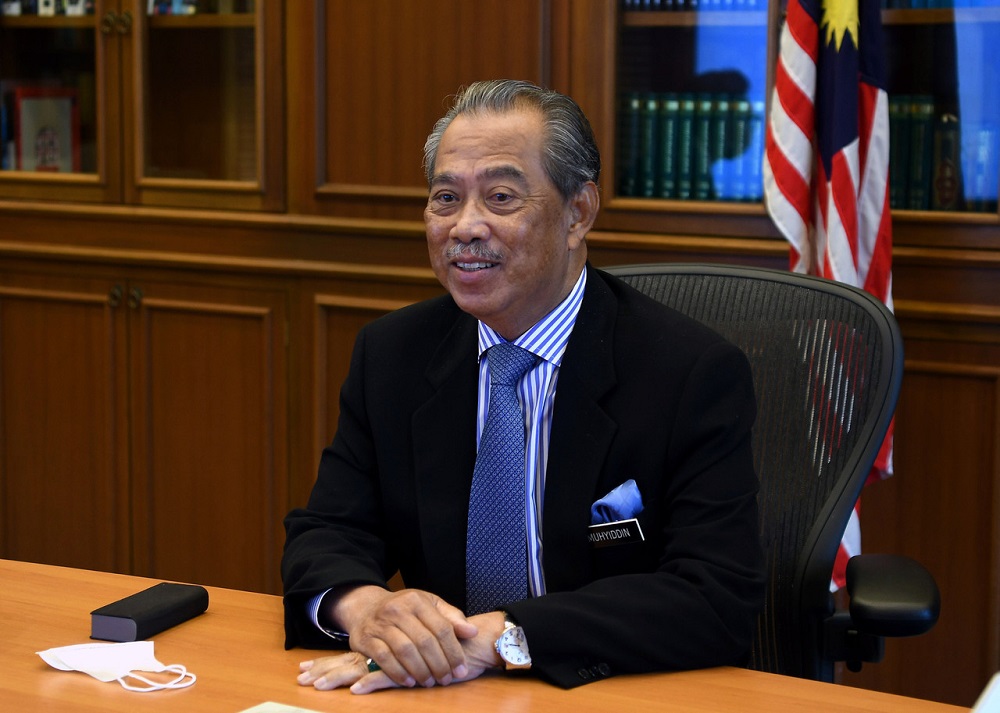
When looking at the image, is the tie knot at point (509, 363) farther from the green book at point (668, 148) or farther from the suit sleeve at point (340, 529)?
the green book at point (668, 148)

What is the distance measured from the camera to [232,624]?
58.4 inches

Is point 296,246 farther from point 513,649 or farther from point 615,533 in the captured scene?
point 513,649

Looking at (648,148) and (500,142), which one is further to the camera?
(648,148)

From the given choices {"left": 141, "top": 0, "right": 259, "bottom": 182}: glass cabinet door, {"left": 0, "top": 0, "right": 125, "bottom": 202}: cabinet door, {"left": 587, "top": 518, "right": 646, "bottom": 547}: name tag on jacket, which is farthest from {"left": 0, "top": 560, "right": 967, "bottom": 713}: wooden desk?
{"left": 0, "top": 0, "right": 125, "bottom": 202}: cabinet door

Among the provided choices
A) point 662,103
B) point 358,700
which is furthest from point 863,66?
point 358,700

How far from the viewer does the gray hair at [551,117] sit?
168 cm

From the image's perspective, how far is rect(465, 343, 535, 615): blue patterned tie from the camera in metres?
1.64

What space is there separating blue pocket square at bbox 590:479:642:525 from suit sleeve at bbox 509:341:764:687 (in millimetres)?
39

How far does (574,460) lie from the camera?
5.28ft

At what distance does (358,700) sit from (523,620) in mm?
198

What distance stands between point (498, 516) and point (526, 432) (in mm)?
116

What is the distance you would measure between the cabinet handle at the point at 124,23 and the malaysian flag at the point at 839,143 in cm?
179

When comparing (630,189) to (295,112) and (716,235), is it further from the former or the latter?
(295,112)

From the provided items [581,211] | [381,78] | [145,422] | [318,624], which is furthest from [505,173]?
[145,422]
